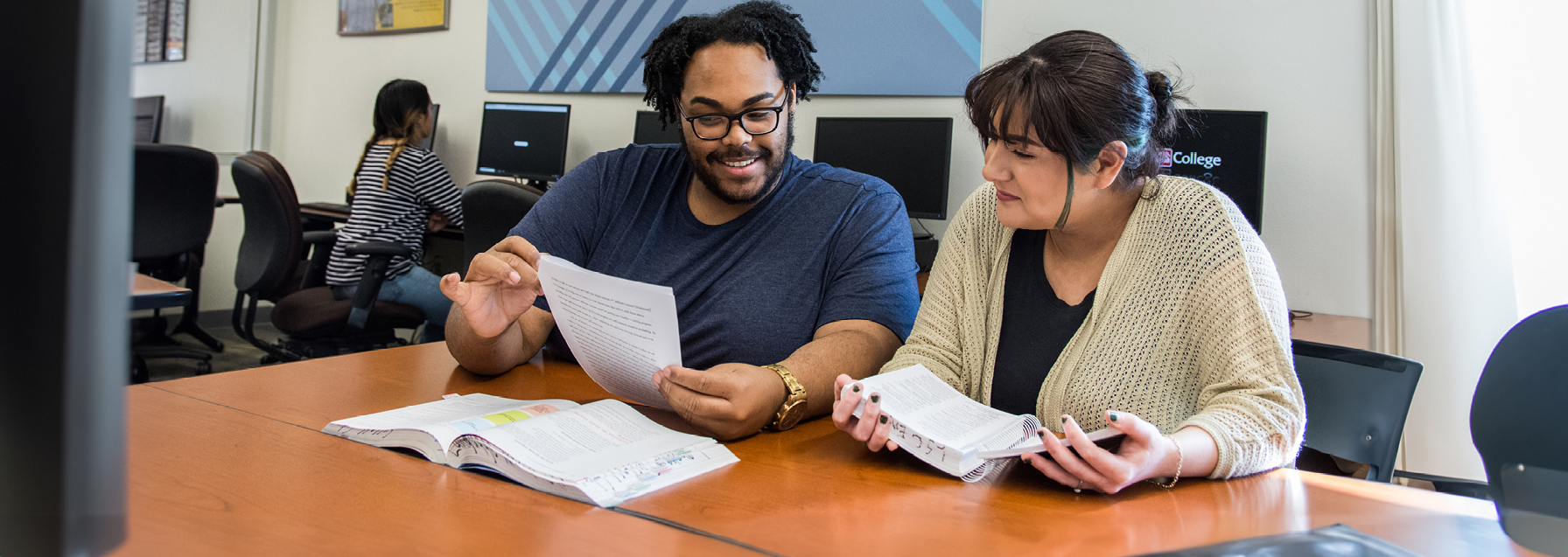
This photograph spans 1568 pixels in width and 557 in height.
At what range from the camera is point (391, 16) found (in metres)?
4.45

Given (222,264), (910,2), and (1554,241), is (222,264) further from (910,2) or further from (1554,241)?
(1554,241)

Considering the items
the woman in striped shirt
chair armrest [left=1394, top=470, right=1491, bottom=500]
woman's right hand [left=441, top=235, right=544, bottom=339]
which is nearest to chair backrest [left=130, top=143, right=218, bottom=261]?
the woman in striped shirt

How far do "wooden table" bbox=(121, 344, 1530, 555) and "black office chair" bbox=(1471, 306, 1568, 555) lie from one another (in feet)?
1.11

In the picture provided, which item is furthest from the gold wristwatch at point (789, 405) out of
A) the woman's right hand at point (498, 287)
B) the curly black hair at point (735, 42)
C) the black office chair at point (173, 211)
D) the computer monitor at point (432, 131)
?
the computer monitor at point (432, 131)

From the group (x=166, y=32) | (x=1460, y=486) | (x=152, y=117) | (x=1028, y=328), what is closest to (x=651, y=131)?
(x=1028, y=328)

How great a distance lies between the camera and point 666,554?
2.30ft

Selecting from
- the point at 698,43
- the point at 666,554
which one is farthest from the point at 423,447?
the point at 698,43

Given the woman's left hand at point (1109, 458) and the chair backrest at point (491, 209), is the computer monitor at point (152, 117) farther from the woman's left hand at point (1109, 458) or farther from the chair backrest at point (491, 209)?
the woman's left hand at point (1109, 458)

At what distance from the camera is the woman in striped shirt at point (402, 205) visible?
121 inches

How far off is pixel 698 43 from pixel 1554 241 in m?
2.03

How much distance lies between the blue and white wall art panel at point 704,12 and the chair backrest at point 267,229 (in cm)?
125

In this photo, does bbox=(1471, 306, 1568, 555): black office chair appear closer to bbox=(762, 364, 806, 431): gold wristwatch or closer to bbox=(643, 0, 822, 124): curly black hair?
bbox=(762, 364, 806, 431): gold wristwatch

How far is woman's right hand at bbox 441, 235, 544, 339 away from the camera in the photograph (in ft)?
3.99

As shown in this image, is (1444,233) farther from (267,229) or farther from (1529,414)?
(267,229)
